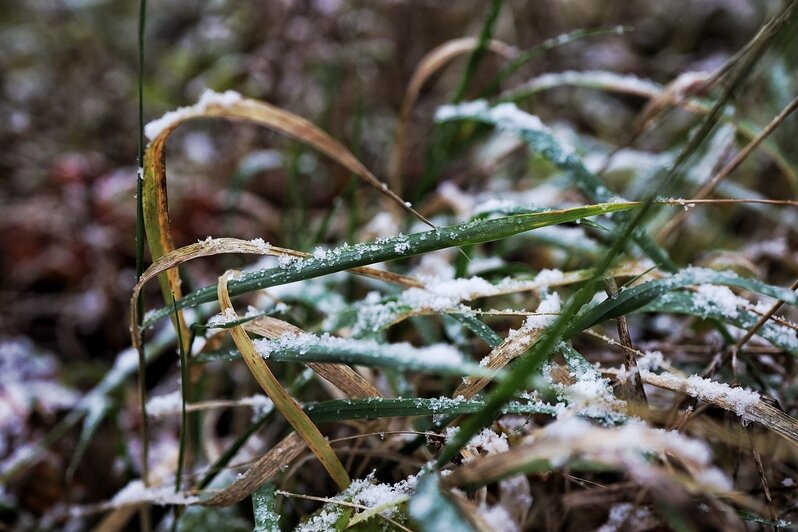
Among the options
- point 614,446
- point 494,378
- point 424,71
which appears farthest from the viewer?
point 424,71

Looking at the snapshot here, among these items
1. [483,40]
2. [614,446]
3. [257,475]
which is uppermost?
[483,40]

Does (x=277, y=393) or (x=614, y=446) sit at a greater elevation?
(x=277, y=393)

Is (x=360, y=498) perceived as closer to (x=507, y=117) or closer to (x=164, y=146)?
(x=164, y=146)

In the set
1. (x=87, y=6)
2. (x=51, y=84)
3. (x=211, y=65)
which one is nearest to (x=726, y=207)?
(x=211, y=65)

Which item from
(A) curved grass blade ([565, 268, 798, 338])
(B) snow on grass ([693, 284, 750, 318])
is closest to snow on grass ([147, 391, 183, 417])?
(A) curved grass blade ([565, 268, 798, 338])

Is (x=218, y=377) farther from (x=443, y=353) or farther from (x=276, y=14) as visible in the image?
(x=276, y=14)

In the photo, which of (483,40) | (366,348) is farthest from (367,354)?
(483,40)

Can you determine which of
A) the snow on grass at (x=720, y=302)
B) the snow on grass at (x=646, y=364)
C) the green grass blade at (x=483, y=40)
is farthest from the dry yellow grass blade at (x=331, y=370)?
the green grass blade at (x=483, y=40)

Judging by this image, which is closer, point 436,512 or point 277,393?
point 436,512
